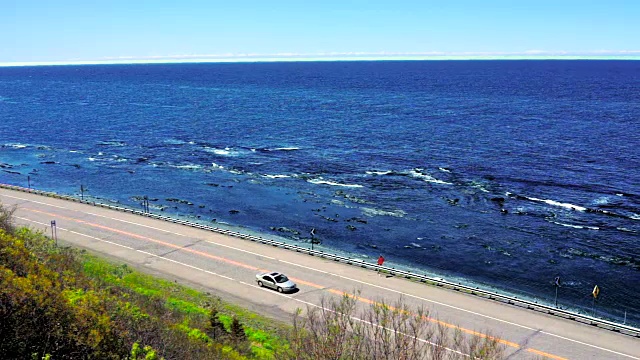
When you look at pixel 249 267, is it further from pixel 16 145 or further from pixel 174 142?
pixel 16 145

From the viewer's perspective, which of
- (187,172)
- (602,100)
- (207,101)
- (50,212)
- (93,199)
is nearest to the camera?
(50,212)

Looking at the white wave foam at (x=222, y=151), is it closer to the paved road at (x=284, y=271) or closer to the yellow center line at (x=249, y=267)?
the paved road at (x=284, y=271)

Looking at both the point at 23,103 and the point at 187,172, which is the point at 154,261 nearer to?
the point at 187,172

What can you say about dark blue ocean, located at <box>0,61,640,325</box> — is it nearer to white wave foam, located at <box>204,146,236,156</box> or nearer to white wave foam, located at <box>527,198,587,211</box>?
white wave foam, located at <box>204,146,236,156</box>

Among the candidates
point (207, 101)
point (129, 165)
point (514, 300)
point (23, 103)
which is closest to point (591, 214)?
point (514, 300)

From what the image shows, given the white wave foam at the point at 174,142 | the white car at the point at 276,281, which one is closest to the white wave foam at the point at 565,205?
the white car at the point at 276,281

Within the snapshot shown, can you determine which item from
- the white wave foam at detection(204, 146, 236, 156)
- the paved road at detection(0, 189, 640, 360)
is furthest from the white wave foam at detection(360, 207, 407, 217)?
the white wave foam at detection(204, 146, 236, 156)
